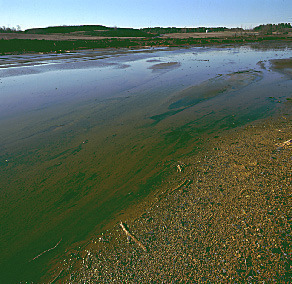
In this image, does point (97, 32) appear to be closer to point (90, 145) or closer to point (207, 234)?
point (90, 145)

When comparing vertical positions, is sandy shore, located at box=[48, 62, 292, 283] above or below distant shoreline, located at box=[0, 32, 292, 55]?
below

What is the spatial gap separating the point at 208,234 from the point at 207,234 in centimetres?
2

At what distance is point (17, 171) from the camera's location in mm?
4688

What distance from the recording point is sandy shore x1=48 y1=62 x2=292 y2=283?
2375mm

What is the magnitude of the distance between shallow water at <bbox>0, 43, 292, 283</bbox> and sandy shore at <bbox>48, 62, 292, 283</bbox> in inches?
17.5

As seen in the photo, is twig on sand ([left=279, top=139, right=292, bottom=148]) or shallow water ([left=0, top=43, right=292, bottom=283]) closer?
shallow water ([left=0, top=43, right=292, bottom=283])

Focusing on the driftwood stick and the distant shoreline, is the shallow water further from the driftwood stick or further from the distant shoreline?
the distant shoreline

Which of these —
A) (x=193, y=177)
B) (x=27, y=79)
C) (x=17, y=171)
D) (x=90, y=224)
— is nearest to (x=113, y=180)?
(x=90, y=224)

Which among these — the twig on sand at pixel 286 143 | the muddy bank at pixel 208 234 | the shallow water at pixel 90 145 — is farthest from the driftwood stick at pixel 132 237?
the twig on sand at pixel 286 143

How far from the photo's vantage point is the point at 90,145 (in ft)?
18.5

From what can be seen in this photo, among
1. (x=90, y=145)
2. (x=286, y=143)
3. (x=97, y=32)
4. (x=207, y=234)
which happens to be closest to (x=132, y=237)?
(x=207, y=234)

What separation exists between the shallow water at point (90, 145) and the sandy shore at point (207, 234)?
44 cm

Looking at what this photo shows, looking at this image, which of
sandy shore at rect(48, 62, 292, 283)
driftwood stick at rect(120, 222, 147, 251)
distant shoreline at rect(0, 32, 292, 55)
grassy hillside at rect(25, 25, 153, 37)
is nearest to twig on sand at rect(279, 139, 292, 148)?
sandy shore at rect(48, 62, 292, 283)

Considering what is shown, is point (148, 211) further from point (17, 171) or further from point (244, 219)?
point (17, 171)
